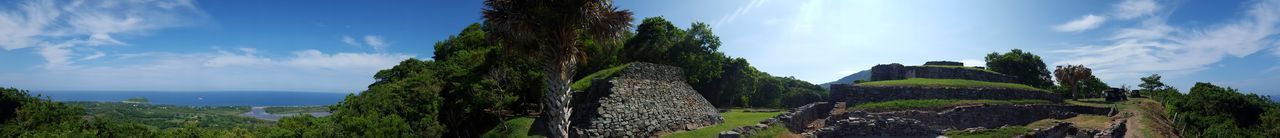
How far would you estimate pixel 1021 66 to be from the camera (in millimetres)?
46750

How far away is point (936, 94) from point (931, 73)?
37.1ft

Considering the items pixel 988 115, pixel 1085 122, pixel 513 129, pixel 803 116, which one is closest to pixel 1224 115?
pixel 1085 122

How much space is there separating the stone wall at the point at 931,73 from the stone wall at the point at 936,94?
7079 mm

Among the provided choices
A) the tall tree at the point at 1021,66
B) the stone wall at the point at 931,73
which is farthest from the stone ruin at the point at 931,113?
the tall tree at the point at 1021,66

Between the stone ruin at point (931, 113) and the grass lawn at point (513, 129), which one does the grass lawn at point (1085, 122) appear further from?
the grass lawn at point (513, 129)

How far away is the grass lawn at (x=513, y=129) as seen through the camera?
2350 centimetres

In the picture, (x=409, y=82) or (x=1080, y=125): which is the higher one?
(x=409, y=82)

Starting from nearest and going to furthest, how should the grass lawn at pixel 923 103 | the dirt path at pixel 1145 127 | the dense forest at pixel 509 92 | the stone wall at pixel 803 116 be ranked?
1. the dense forest at pixel 509 92
2. the dirt path at pixel 1145 127
3. the stone wall at pixel 803 116
4. the grass lawn at pixel 923 103

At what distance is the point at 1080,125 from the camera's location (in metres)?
23.2

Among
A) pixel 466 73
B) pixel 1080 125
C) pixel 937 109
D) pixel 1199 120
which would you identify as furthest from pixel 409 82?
pixel 1199 120

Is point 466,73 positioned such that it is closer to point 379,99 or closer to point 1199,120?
point 379,99

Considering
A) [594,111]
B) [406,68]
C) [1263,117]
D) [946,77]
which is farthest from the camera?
[406,68]

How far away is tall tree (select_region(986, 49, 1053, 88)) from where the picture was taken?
1837 inches

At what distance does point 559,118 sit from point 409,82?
62.3ft
